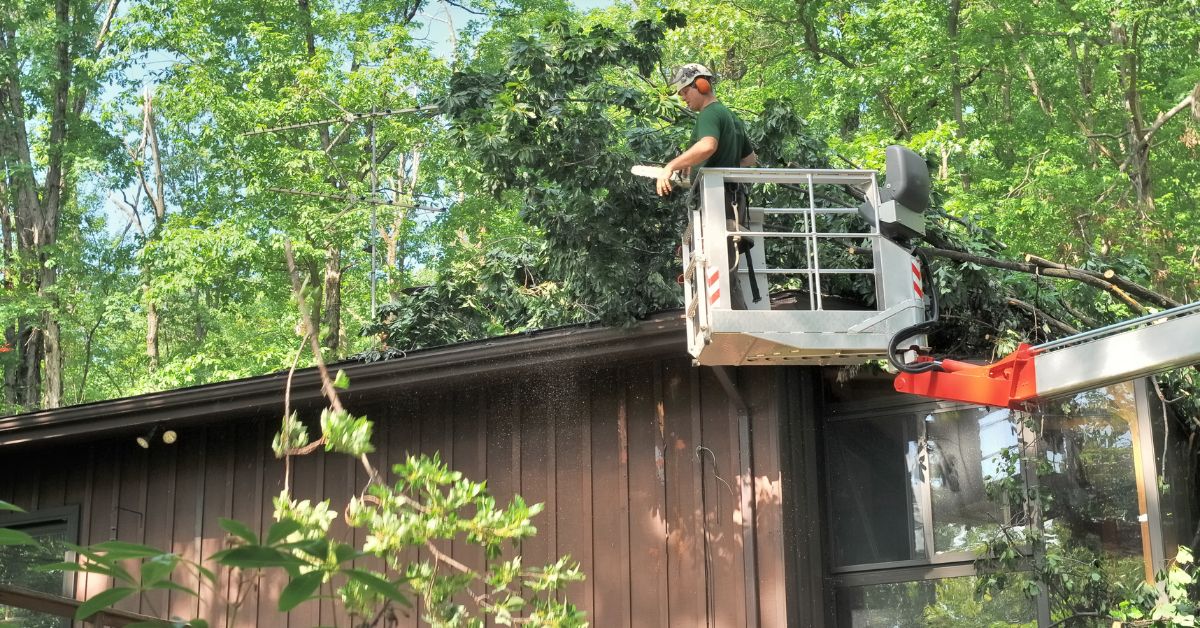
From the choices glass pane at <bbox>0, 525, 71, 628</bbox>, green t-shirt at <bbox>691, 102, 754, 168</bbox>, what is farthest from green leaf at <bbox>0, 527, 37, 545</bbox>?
glass pane at <bbox>0, 525, 71, 628</bbox>

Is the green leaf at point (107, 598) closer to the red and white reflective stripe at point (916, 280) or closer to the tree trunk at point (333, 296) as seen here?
the red and white reflective stripe at point (916, 280)

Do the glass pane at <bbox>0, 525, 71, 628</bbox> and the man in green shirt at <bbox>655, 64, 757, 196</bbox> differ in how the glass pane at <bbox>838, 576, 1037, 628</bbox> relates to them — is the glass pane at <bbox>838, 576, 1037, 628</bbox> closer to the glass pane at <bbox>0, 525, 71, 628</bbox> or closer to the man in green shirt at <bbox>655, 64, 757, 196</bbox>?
the man in green shirt at <bbox>655, 64, 757, 196</bbox>

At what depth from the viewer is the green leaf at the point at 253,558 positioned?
2141 millimetres

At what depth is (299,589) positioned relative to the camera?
225 cm

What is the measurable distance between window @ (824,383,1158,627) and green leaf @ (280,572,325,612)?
6426mm

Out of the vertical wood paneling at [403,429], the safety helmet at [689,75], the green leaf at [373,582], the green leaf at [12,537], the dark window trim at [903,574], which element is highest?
the safety helmet at [689,75]

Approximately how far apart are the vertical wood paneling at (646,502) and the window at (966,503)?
1159 mm

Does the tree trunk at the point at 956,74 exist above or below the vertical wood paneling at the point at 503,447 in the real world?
above

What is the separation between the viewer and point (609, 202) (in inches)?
348

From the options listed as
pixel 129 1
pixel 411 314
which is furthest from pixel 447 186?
pixel 411 314

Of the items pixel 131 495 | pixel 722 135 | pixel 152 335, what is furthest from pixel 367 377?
pixel 152 335

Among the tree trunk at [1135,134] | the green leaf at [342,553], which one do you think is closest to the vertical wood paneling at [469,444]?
the green leaf at [342,553]

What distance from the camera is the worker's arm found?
6.49 meters

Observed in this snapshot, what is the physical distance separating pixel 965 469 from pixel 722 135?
9.74 feet
